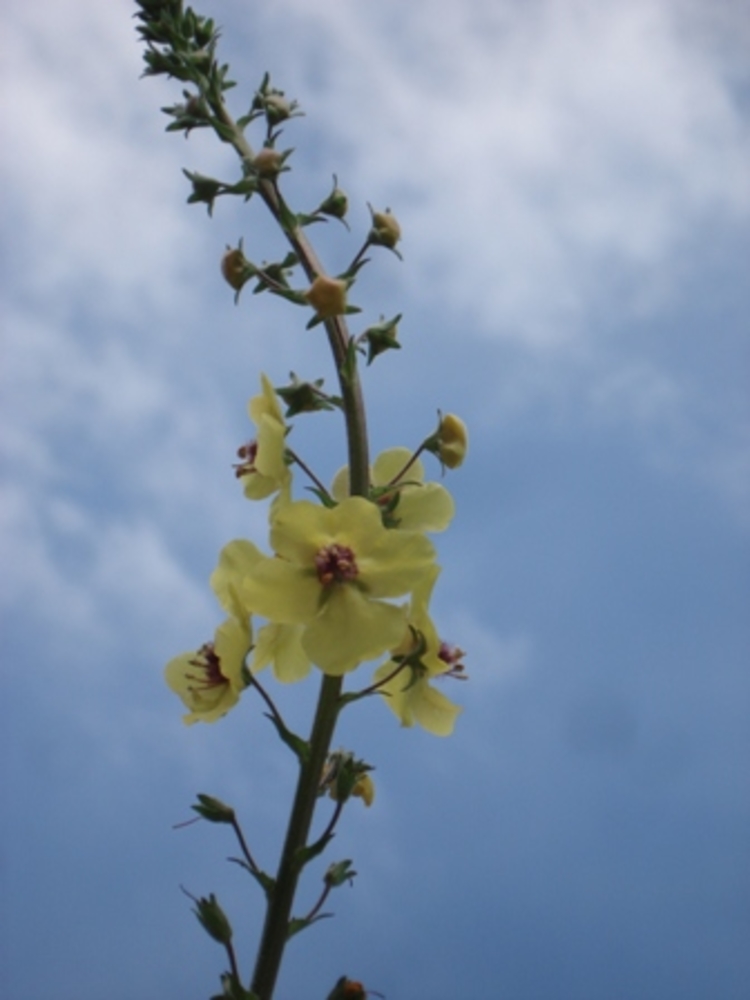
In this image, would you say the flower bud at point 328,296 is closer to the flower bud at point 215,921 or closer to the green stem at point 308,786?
the green stem at point 308,786

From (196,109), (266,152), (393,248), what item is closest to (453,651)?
(393,248)

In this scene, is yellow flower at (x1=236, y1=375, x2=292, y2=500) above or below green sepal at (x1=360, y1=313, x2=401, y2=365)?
below

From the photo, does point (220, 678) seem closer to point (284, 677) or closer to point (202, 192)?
point (284, 677)

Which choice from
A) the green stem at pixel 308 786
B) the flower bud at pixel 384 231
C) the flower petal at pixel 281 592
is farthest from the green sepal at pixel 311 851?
the flower bud at pixel 384 231

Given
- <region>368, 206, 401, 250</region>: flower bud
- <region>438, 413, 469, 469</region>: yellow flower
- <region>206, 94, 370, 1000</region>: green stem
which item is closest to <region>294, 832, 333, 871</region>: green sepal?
<region>206, 94, 370, 1000</region>: green stem

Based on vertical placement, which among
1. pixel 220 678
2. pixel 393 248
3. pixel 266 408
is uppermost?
pixel 393 248

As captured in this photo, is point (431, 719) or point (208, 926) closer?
point (208, 926)

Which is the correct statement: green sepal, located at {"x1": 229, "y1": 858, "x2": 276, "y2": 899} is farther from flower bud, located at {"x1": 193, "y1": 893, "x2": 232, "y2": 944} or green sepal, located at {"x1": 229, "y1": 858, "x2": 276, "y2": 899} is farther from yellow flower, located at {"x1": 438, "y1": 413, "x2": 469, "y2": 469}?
yellow flower, located at {"x1": 438, "y1": 413, "x2": 469, "y2": 469}
